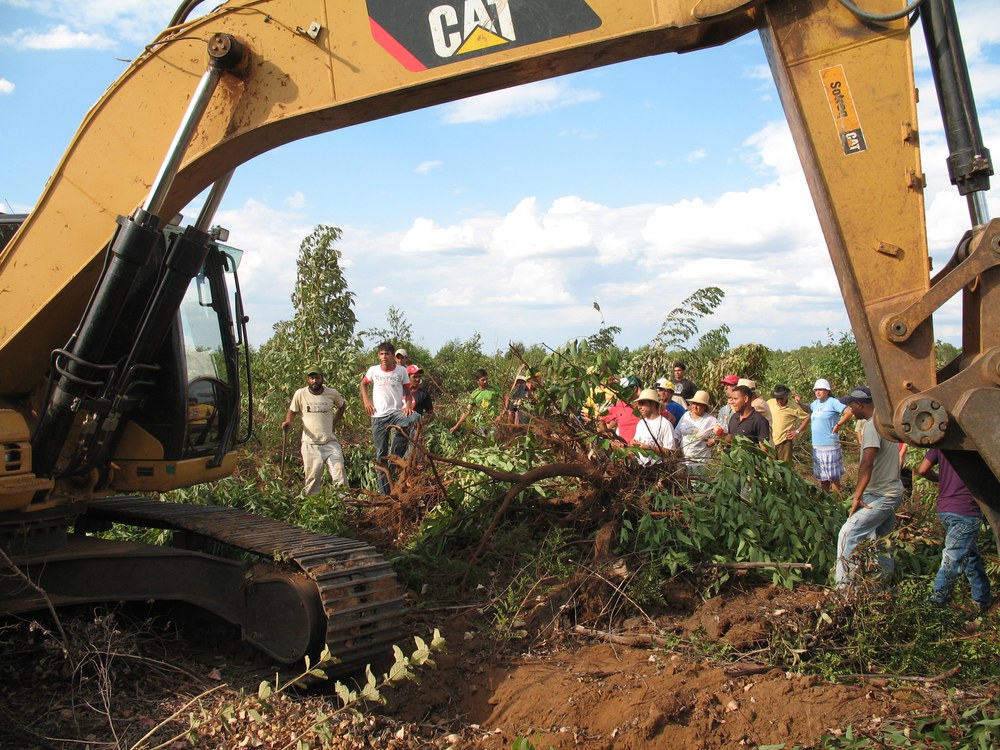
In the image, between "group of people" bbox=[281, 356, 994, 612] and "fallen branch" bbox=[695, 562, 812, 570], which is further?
"group of people" bbox=[281, 356, 994, 612]

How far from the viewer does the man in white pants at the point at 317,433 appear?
33.2ft

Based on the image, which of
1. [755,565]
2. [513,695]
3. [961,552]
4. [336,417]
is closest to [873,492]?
[961,552]

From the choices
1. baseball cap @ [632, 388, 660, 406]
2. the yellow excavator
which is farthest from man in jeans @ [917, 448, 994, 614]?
the yellow excavator

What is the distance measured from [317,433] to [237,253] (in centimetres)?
427

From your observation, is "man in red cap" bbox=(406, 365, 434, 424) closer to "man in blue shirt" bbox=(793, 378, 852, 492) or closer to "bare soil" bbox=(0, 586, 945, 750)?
"man in blue shirt" bbox=(793, 378, 852, 492)

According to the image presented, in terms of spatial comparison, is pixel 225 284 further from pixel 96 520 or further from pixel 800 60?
pixel 800 60

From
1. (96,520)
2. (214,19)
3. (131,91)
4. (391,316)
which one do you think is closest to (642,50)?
(214,19)

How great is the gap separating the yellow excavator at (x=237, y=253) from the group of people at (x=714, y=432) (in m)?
0.80

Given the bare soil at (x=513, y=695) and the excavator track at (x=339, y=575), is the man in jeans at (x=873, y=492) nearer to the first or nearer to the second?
the bare soil at (x=513, y=695)

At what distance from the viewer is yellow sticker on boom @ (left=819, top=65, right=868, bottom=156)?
3658 millimetres

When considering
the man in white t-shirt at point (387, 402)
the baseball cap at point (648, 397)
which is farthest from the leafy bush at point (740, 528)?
the man in white t-shirt at point (387, 402)

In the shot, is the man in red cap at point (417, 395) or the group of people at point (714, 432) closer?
the group of people at point (714, 432)

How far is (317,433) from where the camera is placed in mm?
10133

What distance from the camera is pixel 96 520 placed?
6488mm
